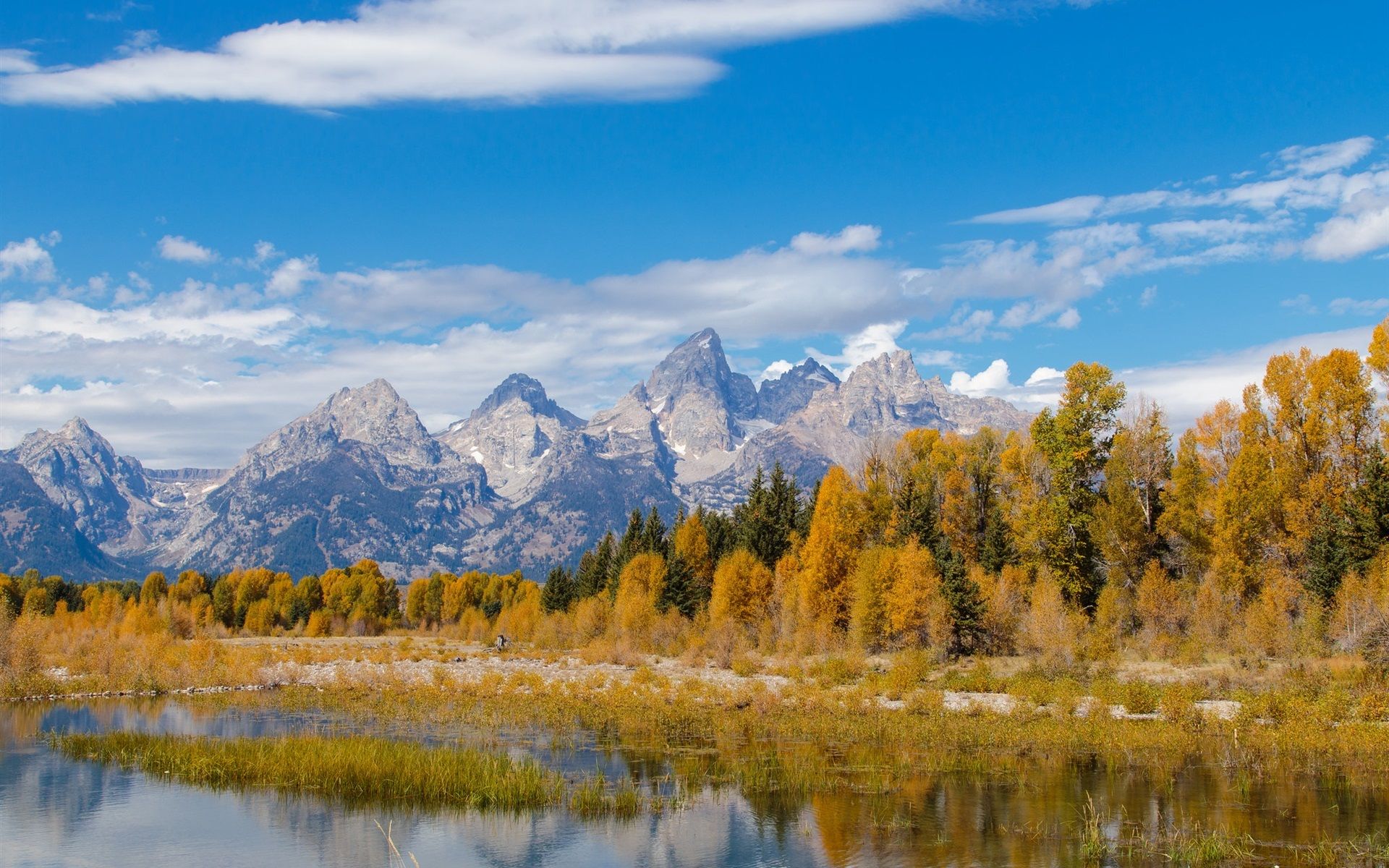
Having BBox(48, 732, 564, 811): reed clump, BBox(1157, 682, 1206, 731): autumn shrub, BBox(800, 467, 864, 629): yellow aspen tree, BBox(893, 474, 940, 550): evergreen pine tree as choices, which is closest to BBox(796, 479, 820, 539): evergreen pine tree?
BBox(800, 467, 864, 629): yellow aspen tree

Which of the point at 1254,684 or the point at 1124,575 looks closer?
the point at 1254,684

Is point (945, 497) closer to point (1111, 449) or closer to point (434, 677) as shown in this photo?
point (1111, 449)

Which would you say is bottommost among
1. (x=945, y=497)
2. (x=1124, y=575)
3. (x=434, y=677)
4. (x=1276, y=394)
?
(x=434, y=677)

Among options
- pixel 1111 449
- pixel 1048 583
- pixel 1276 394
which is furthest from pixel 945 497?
pixel 1276 394

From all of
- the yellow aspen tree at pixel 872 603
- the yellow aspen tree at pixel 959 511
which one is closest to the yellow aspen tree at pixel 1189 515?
the yellow aspen tree at pixel 959 511

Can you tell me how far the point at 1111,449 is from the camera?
219ft

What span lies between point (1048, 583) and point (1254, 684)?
14588 mm

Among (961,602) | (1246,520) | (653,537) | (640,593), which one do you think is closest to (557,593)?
(653,537)

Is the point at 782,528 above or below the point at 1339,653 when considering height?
above

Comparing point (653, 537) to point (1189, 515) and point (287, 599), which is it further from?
point (287, 599)

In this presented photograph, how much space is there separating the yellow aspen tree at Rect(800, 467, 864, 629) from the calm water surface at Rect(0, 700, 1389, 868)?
3718 centimetres

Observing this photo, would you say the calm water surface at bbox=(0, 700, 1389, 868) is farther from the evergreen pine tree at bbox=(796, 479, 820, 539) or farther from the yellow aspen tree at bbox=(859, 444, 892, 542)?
the evergreen pine tree at bbox=(796, 479, 820, 539)

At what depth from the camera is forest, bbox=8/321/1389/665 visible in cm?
5350

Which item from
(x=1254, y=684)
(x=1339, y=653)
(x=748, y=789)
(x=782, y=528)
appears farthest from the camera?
(x=782, y=528)
